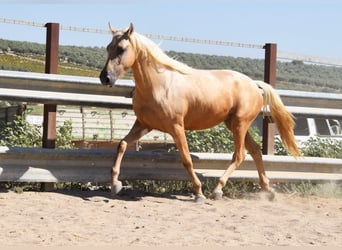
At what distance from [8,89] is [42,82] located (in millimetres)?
415

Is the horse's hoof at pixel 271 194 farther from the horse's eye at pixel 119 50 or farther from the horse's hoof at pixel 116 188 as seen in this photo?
the horse's eye at pixel 119 50

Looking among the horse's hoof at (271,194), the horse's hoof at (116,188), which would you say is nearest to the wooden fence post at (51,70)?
the horse's hoof at (116,188)

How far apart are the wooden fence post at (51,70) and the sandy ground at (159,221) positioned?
0.78m

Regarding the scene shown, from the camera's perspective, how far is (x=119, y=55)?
767 cm

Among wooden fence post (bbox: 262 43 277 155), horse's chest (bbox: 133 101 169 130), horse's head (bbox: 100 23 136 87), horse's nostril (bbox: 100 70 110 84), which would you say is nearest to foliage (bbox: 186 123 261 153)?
wooden fence post (bbox: 262 43 277 155)

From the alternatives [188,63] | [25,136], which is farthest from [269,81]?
[188,63]

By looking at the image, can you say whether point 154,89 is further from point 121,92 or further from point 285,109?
point 285,109

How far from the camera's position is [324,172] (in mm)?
9195

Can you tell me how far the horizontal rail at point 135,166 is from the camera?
763cm

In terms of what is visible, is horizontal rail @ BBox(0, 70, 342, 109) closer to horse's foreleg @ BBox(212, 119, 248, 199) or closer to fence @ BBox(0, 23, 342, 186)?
fence @ BBox(0, 23, 342, 186)

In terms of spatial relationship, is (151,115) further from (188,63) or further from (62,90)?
(188,63)

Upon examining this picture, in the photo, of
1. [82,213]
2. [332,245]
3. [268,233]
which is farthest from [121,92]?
[332,245]

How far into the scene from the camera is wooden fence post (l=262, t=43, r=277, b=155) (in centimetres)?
923

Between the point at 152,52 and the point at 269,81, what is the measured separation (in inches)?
86.6
